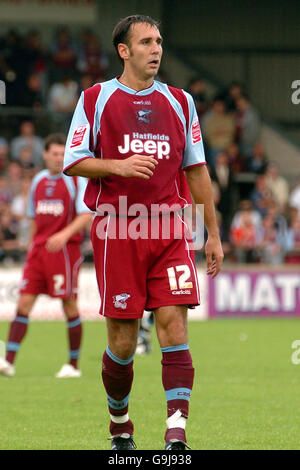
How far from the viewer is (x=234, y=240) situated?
18719 mm

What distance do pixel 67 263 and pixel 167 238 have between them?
465cm

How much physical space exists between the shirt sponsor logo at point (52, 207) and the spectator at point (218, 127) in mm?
11251

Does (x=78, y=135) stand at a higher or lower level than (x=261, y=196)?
lower

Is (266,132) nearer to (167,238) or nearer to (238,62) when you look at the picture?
(238,62)

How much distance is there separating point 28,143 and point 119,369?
13.5 meters


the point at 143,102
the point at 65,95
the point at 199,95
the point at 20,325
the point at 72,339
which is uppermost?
the point at 199,95

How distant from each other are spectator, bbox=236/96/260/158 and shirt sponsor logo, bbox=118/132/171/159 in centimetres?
1618

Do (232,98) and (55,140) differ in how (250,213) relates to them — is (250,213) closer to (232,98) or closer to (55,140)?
(232,98)

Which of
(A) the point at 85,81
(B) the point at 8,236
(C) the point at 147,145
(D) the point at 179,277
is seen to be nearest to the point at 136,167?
(C) the point at 147,145

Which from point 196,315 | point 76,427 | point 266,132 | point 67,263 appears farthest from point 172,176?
point 266,132

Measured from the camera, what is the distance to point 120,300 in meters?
5.80

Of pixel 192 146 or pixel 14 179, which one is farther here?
pixel 14 179

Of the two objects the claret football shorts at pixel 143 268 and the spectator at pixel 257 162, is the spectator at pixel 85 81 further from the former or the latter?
the claret football shorts at pixel 143 268

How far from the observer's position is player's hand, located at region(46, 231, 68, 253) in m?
9.65
